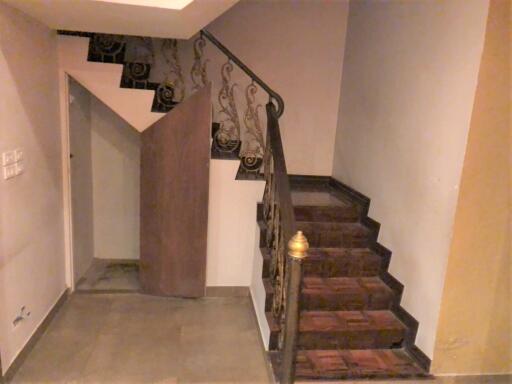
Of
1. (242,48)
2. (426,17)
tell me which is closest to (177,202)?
(242,48)

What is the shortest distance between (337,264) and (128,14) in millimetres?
2163

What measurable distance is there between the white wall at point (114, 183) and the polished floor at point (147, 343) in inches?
32.0

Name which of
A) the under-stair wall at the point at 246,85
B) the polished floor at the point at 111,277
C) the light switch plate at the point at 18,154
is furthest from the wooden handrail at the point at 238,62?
the polished floor at the point at 111,277

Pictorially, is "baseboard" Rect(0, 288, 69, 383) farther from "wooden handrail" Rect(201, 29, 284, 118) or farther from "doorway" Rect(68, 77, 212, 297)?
"wooden handrail" Rect(201, 29, 284, 118)

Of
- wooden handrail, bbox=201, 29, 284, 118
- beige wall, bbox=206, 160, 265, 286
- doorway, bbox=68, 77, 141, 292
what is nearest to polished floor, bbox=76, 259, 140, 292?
doorway, bbox=68, 77, 141, 292

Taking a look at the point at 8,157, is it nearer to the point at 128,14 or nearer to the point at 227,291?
the point at 128,14

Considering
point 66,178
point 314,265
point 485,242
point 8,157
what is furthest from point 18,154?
point 485,242

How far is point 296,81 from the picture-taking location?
3.79 metres

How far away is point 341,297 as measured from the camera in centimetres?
265

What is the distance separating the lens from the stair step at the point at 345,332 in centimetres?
245

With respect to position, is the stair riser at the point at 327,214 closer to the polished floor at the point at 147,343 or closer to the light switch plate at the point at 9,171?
the polished floor at the point at 147,343

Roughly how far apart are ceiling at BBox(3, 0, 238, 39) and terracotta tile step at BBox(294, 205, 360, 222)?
1575 millimetres

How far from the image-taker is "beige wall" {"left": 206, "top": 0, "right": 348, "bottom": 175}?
11.8ft

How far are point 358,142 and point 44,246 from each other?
268 cm
